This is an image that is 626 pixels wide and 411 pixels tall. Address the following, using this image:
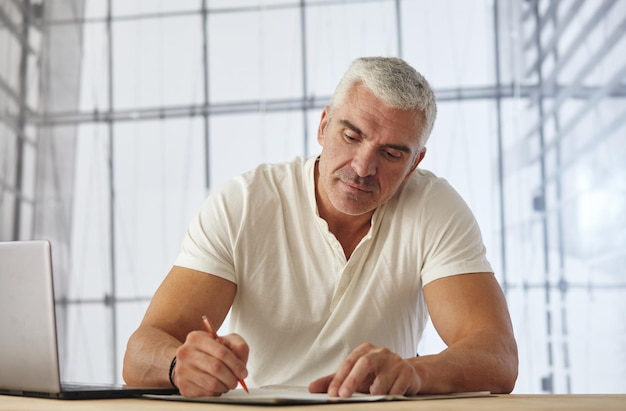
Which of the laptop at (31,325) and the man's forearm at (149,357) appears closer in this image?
the laptop at (31,325)

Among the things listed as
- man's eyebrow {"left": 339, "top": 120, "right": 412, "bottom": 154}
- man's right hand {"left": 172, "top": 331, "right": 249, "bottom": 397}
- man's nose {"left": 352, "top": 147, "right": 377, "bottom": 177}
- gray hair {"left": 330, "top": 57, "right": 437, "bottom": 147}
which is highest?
gray hair {"left": 330, "top": 57, "right": 437, "bottom": 147}

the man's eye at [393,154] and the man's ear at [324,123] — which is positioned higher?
the man's ear at [324,123]

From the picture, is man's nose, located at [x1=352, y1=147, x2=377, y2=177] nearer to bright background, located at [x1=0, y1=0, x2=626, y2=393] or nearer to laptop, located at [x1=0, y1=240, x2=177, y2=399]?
laptop, located at [x1=0, y1=240, x2=177, y2=399]

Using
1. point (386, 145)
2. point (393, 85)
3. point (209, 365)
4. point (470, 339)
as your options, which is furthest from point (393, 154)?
point (209, 365)

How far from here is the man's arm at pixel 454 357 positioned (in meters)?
1.19

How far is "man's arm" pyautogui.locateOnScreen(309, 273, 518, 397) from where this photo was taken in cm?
119

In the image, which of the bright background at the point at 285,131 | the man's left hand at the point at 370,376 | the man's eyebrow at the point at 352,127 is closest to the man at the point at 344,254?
the man's eyebrow at the point at 352,127

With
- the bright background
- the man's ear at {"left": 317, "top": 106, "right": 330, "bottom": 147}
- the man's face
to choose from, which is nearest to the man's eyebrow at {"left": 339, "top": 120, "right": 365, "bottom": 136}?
the man's face

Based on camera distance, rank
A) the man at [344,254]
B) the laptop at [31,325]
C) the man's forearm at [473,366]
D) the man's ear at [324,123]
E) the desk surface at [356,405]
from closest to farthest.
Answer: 1. the desk surface at [356,405]
2. the laptop at [31,325]
3. the man's forearm at [473,366]
4. the man at [344,254]
5. the man's ear at [324,123]

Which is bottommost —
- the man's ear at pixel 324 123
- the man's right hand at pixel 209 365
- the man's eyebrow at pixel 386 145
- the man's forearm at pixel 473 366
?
the man's forearm at pixel 473 366

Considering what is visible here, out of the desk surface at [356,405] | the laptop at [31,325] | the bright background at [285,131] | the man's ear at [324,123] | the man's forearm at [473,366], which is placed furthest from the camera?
the bright background at [285,131]

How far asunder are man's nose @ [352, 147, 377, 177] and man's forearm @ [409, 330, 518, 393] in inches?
16.7

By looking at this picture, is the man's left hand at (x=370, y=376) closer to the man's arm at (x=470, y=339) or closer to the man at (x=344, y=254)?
the man's arm at (x=470, y=339)

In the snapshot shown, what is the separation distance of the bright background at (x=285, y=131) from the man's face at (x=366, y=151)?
3781mm
